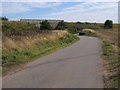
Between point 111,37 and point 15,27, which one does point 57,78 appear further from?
point 15,27

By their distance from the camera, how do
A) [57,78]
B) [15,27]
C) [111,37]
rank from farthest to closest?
[15,27]
[111,37]
[57,78]

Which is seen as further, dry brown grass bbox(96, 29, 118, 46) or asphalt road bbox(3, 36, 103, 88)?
dry brown grass bbox(96, 29, 118, 46)

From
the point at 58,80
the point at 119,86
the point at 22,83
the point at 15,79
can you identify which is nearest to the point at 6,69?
the point at 15,79

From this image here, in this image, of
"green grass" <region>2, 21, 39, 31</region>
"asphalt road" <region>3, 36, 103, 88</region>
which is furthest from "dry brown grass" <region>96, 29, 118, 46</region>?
"green grass" <region>2, 21, 39, 31</region>

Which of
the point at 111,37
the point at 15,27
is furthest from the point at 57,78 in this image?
the point at 15,27

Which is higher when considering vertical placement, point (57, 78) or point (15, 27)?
point (15, 27)

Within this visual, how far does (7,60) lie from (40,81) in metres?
4.94

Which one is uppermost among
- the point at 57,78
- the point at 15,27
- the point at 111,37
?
the point at 15,27

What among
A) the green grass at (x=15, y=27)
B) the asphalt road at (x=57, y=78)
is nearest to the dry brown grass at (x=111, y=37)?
the asphalt road at (x=57, y=78)

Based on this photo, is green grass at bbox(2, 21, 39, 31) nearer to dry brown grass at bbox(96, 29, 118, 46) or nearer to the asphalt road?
dry brown grass at bbox(96, 29, 118, 46)

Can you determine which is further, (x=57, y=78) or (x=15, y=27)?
(x=15, y=27)

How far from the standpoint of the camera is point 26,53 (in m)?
13.6

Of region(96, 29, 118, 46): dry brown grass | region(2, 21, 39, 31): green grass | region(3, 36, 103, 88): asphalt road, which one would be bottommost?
region(3, 36, 103, 88): asphalt road

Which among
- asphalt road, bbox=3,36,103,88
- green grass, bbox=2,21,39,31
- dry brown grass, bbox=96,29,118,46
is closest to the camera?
asphalt road, bbox=3,36,103,88
